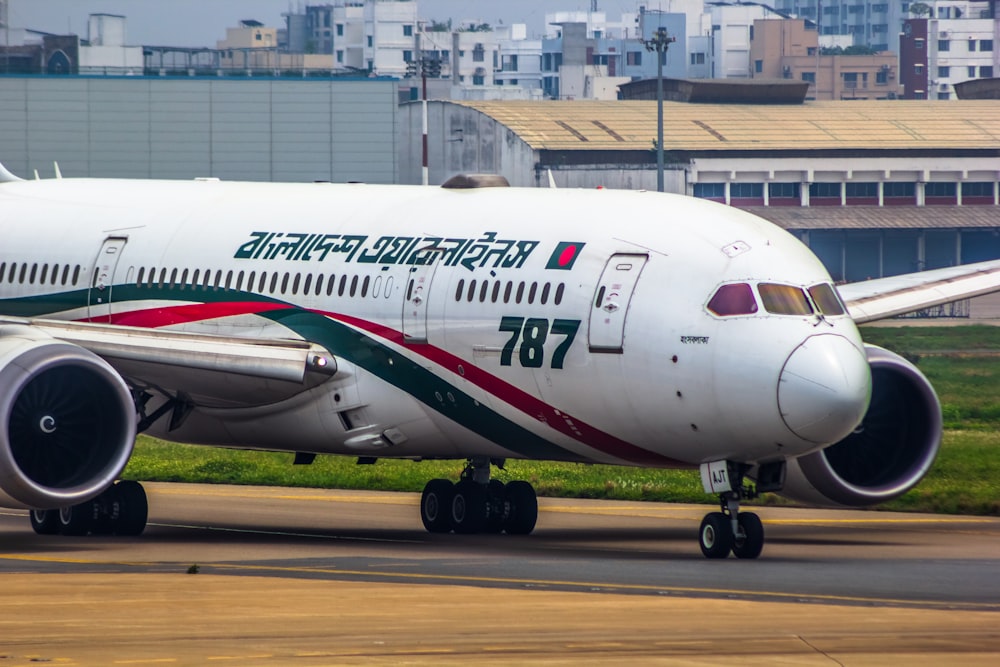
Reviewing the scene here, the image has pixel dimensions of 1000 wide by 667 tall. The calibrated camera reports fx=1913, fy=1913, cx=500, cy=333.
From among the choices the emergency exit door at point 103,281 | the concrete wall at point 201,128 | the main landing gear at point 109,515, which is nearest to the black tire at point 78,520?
the main landing gear at point 109,515

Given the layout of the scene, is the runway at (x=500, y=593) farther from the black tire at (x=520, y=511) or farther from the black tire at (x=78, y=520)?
the black tire at (x=78, y=520)

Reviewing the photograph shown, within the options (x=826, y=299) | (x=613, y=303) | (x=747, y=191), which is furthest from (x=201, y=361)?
(x=747, y=191)

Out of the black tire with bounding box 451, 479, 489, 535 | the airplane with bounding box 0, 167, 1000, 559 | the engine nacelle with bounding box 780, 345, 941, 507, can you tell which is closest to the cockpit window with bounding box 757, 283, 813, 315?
the airplane with bounding box 0, 167, 1000, 559

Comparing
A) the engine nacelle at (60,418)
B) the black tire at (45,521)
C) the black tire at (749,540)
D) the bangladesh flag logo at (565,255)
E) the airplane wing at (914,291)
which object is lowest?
the black tire at (45,521)

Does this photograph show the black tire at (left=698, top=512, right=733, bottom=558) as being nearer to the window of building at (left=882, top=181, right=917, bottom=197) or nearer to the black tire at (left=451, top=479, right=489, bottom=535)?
the black tire at (left=451, top=479, right=489, bottom=535)

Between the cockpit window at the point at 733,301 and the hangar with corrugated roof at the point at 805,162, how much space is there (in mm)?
103216

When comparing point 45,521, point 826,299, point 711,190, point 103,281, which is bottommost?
point 711,190

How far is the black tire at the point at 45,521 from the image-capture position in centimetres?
2984

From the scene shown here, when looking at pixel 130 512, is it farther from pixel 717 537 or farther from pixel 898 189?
pixel 898 189

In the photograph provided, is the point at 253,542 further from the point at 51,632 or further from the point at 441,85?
the point at 441,85

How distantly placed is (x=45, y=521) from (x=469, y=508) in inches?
262

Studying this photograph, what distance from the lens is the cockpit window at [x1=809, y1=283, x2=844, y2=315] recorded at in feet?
80.5

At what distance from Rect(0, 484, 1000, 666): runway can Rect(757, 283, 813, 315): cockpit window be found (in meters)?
3.26

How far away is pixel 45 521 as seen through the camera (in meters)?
30.0
